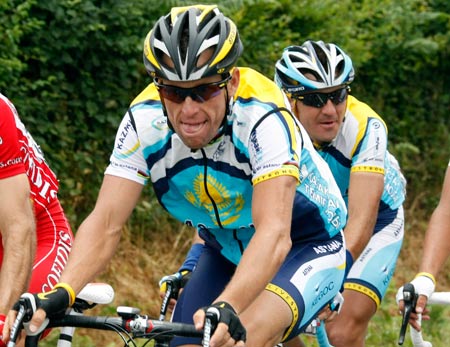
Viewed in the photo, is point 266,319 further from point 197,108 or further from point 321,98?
point 321,98

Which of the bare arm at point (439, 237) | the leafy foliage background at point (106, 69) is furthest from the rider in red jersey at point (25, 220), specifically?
the leafy foliage background at point (106, 69)

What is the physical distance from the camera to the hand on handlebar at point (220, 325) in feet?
13.3

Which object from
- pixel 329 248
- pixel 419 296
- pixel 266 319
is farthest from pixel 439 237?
pixel 266 319

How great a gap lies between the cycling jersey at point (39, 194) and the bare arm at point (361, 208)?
5.78ft

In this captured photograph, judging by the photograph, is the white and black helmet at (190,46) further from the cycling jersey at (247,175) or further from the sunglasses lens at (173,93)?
the cycling jersey at (247,175)

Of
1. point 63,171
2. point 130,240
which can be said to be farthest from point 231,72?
point 130,240

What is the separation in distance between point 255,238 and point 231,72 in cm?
81

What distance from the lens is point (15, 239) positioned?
5.22 metres

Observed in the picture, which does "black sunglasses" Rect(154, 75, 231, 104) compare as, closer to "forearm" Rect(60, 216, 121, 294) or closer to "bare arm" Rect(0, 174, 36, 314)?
"forearm" Rect(60, 216, 121, 294)

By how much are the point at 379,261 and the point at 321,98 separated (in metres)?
1.22

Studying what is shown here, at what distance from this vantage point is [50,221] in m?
5.94

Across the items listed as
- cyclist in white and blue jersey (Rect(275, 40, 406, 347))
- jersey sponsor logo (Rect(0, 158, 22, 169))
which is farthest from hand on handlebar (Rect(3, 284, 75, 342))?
cyclist in white and blue jersey (Rect(275, 40, 406, 347))

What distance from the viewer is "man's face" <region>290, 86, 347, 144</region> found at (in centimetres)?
721

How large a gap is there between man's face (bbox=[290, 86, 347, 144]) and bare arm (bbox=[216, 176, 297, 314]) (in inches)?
96.8
